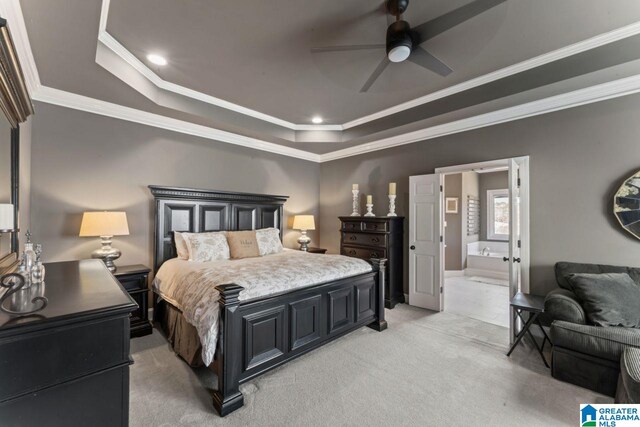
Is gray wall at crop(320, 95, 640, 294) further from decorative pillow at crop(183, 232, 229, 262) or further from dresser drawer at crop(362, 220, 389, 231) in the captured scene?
decorative pillow at crop(183, 232, 229, 262)

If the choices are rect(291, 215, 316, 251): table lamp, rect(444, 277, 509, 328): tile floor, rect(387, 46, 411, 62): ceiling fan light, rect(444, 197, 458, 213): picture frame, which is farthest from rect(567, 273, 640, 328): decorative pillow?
rect(444, 197, 458, 213): picture frame

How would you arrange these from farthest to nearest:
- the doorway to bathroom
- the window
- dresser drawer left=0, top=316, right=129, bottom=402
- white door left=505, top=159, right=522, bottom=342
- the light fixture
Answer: the window
the doorway to bathroom
white door left=505, top=159, right=522, bottom=342
the light fixture
dresser drawer left=0, top=316, right=129, bottom=402

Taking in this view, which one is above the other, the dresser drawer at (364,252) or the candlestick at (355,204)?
the candlestick at (355,204)

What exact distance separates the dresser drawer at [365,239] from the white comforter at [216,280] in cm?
110

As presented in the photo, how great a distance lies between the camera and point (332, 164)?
19.1 ft

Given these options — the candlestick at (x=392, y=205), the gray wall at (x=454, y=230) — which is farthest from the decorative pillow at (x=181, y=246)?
the gray wall at (x=454, y=230)

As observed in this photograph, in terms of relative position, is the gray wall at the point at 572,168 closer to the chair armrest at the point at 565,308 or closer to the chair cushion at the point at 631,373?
the chair armrest at the point at 565,308

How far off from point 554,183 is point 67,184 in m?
5.63

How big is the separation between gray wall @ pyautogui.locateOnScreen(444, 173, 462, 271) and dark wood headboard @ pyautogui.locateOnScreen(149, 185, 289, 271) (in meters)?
4.15

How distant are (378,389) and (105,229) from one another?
3.17 metres

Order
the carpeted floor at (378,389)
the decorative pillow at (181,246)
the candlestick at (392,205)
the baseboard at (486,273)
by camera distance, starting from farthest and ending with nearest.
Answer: the baseboard at (486,273) → the candlestick at (392,205) → the decorative pillow at (181,246) → the carpeted floor at (378,389)

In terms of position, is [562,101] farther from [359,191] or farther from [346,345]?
[346,345]

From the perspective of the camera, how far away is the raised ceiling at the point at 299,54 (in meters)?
2.07

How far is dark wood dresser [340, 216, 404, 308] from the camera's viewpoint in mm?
4320
